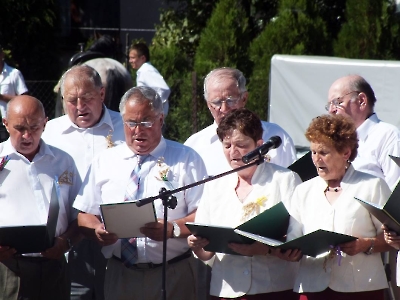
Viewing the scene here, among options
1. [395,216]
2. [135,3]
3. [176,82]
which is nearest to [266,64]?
[176,82]

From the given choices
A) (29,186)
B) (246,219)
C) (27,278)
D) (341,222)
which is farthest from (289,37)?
(341,222)

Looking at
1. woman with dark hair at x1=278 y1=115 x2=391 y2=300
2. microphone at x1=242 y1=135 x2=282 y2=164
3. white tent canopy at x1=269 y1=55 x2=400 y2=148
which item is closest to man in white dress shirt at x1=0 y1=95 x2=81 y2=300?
microphone at x1=242 y1=135 x2=282 y2=164

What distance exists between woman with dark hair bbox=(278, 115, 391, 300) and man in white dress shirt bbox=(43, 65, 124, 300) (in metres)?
1.89

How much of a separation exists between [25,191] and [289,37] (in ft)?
26.9

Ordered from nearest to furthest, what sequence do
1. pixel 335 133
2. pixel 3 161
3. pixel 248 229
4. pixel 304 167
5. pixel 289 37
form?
1. pixel 248 229
2. pixel 335 133
3. pixel 3 161
4. pixel 304 167
5. pixel 289 37

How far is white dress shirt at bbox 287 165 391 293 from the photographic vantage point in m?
4.45

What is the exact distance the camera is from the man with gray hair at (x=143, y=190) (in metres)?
5.06

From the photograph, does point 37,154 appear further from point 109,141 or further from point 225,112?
point 225,112

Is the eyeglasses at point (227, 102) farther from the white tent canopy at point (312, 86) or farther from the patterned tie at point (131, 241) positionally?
the white tent canopy at point (312, 86)

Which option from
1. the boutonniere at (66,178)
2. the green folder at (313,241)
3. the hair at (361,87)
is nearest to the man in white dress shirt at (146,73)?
the hair at (361,87)

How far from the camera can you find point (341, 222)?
445 centimetres

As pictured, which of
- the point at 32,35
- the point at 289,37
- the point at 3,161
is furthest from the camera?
the point at 32,35

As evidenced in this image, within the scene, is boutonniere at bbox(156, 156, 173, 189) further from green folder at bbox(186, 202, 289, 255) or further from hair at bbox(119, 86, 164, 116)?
green folder at bbox(186, 202, 289, 255)

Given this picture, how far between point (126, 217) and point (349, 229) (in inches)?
49.1
